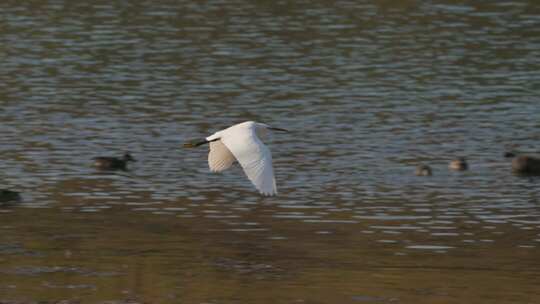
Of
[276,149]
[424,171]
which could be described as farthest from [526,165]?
[276,149]

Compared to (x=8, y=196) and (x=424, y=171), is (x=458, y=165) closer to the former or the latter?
(x=424, y=171)

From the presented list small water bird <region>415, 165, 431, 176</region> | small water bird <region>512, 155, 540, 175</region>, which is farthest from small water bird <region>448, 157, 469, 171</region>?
small water bird <region>512, 155, 540, 175</region>

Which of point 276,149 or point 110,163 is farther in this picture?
point 276,149

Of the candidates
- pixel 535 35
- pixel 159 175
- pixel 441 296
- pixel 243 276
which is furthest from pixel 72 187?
pixel 535 35

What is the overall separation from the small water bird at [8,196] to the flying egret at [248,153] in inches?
208

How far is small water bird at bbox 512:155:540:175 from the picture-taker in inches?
941

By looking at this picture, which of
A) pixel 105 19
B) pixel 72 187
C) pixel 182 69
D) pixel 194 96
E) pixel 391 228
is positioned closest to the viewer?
pixel 391 228

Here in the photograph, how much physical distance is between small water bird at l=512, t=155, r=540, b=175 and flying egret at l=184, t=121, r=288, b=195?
7.65 m

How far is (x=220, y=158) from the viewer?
17.1 meters

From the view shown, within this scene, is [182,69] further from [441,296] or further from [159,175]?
[441,296]

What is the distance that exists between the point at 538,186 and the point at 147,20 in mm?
20034

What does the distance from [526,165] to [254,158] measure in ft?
30.3

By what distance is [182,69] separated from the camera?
34.7 meters

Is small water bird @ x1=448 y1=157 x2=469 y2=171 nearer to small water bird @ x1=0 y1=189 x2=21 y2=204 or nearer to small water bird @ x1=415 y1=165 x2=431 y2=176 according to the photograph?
small water bird @ x1=415 y1=165 x2=431 y2=176
